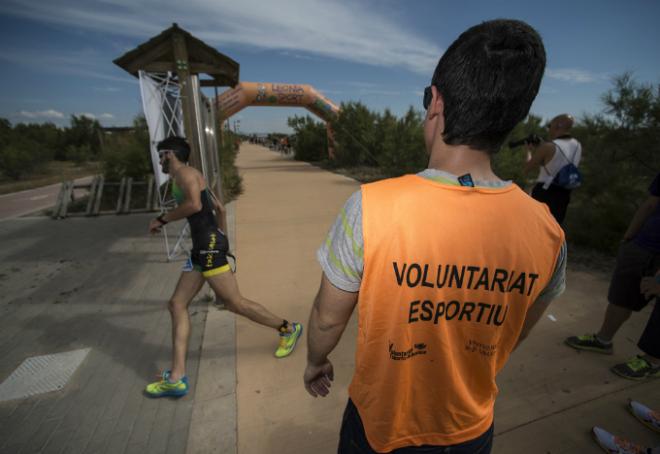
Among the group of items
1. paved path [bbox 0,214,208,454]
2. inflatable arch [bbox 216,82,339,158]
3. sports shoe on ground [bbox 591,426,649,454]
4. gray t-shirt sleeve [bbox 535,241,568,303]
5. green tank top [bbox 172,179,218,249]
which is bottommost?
paved path [bbox 0,214,208,454]

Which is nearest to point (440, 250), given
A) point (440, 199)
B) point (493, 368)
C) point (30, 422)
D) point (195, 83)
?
point (440, 199)

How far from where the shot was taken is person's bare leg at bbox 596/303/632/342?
2588 mm

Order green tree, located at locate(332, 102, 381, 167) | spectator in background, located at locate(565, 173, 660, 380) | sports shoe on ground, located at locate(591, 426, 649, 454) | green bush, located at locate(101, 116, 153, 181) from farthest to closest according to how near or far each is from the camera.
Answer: green tree, located at locate(332, 102, 381, 167)
green bush, located at locate(101, 116, 153, 181)
spectator in background, located at locate(565, 173, 660, 380)
sports shoe on ground, located at locate(591, 426, 649, 454)

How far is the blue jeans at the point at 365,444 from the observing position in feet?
3.44

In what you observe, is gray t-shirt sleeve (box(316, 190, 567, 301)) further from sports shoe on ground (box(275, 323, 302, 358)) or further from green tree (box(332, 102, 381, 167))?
green tree (box(332, 102, 381, 167))

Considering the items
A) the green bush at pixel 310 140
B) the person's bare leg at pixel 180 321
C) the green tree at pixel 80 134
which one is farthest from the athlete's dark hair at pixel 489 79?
the green tree at pixel 80 134

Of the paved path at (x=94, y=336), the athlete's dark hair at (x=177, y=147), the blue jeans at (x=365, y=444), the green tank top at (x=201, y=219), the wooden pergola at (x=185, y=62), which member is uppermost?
the wooden pergola at (x=185, y=62)

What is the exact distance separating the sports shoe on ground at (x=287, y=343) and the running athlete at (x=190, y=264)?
411mm

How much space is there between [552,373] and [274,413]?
231 cm

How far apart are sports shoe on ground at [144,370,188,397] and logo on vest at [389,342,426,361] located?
214cm

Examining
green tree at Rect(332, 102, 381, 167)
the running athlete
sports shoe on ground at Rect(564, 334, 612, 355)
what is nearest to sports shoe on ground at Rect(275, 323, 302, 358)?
the running athlete

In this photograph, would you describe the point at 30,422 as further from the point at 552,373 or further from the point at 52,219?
the point at 52,219

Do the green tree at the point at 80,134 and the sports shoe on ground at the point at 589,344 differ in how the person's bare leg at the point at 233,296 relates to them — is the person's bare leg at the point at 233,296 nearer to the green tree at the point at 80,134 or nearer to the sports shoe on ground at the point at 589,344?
the sports shoe on ground at the point at 589,344

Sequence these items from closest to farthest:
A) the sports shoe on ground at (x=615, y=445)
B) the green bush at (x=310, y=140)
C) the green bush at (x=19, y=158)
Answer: the sports shoe on ground at (x=615, y=445) → the green bush at (x=19, y=158) → the green bush at (x=310, y=140)
